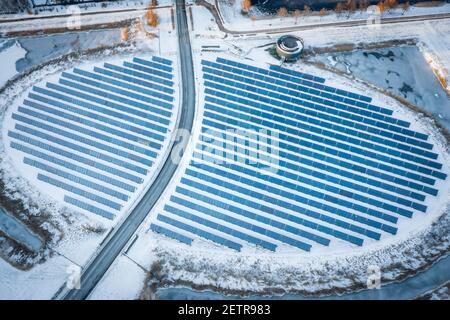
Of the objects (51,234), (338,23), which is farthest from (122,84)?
(338,23)

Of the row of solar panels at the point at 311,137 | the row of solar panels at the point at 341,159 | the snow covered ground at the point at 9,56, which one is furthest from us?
the snow covered ground at the point at 9,56

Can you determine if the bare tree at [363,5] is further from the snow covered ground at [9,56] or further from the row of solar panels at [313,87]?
the snow covered ground at [9,56]

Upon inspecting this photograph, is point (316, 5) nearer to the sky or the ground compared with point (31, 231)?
nearer to the sky

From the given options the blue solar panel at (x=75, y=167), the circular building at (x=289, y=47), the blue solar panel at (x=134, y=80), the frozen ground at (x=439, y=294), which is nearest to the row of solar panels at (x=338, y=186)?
the frozen ground at (x=439, y=294)

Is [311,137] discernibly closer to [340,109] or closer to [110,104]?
[340,109]

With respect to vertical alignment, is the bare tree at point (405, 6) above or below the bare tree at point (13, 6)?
above

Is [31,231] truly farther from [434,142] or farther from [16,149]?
[434,142]
